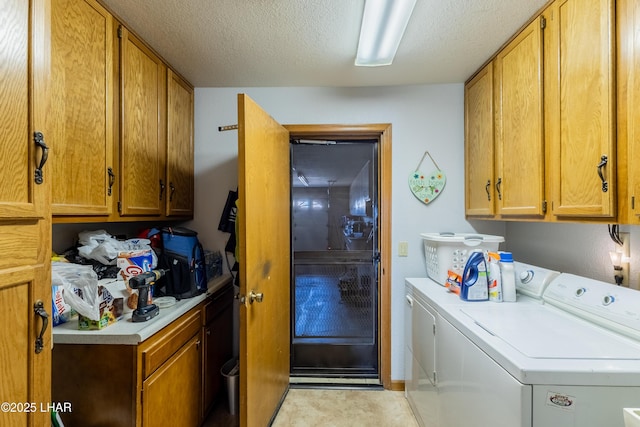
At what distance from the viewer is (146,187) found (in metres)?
1.63

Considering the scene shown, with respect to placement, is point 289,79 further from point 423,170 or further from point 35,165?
point 35,165

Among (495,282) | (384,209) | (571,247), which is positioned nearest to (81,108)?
(384,209)

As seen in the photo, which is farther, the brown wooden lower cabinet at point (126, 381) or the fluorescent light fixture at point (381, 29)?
the fluorescent light fixture at point (381, 29)

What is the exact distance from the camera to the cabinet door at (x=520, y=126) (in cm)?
139

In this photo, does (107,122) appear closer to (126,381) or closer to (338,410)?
(126,381)

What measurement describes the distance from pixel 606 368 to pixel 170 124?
2.37m

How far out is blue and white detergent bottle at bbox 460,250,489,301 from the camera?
1525 millimetres

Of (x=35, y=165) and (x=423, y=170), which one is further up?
(x=423, y=170)

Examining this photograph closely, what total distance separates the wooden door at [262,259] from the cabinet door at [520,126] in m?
1.40

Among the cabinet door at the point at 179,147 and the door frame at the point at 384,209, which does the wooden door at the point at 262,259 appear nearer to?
the door frame at the point at 384,209

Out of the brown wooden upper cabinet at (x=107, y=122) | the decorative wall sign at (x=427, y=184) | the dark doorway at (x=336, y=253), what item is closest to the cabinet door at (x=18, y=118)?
the brown wooden upper cabinet at (x=107, y=122)

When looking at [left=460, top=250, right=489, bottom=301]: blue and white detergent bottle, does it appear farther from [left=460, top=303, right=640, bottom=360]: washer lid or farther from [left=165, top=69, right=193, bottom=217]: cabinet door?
[left=165, top=69, right=193, bottom=217]: cabinet door

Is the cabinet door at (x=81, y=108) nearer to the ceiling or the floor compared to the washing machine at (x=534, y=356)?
nearer to the ceiling

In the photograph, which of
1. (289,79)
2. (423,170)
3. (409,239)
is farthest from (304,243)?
(289,79)
